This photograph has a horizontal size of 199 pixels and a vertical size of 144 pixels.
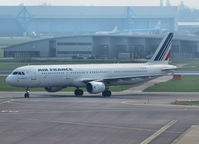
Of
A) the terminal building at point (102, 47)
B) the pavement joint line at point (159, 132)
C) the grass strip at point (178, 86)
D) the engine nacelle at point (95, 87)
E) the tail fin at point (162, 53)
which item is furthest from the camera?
the terminal building at point (102, 47)

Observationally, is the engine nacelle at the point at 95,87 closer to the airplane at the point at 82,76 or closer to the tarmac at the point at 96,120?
the airplane at the point at 82,76

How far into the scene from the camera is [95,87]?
63.8 m

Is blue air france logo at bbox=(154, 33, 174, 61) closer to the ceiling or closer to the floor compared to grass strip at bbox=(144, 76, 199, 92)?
closer to the ceiling

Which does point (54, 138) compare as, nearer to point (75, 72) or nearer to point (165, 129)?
point (165, 129)

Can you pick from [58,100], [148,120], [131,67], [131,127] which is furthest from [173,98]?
[131,127]

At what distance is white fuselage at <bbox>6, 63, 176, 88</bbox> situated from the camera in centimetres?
6278

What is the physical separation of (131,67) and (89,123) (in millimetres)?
27432

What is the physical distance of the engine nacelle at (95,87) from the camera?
2506 inches

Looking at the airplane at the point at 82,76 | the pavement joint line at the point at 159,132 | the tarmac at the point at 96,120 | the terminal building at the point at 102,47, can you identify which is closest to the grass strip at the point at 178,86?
the airplane at the point at 82,76

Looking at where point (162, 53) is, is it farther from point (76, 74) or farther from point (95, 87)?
point (76, 74)

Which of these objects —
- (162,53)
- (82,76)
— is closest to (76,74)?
(82,76)

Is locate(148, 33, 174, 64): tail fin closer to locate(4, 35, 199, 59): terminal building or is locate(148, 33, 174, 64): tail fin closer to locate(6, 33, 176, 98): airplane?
locate(6, 33, 176, 98): airplane

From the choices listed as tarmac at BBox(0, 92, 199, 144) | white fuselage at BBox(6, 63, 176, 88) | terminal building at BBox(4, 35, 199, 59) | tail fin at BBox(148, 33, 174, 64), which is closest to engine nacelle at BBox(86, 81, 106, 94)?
tarmac at BBox(0, 92, 199, 144)

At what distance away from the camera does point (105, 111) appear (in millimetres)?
50094
